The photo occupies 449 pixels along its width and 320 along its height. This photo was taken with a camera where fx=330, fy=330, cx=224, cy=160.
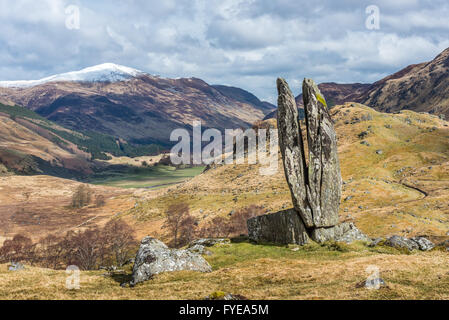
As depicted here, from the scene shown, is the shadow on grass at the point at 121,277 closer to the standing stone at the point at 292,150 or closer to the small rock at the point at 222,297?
the small rock at the point at 222,297

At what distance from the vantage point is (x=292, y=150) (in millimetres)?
49906

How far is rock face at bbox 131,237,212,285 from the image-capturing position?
35.3m

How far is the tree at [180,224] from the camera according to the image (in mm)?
121750

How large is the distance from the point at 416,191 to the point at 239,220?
2544 inches

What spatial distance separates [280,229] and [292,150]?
1220 cm

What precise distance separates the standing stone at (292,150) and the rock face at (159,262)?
56.0 ft

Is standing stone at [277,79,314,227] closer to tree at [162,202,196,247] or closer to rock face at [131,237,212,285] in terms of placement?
rock face at [131,237,212,285]

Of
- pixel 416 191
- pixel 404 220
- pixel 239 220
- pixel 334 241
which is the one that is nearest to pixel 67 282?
pixel 334 241

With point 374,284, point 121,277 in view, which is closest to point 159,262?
point 121,277

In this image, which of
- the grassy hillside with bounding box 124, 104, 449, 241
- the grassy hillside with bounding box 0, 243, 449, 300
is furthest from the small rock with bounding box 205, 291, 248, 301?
the grassy hillside with bounding box 124, 104, 449, 241

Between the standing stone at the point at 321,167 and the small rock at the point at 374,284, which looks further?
the standing stone at the point at 321,167

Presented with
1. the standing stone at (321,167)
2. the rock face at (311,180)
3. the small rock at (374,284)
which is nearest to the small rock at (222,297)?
the small rock at (374,284)

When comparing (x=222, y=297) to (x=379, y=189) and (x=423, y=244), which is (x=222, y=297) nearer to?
(x=423, y=244)
